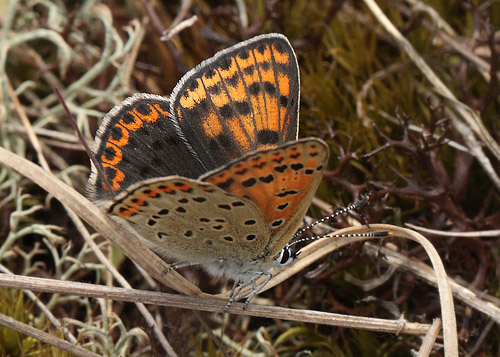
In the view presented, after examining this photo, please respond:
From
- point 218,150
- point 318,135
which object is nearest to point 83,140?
point 218,150

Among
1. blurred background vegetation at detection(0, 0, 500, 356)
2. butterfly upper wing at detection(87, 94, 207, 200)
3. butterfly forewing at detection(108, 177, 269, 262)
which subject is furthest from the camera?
blurred background vegetation at detection(0, 0, 500, 356)

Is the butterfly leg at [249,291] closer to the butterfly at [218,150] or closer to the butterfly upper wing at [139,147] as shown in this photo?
the butterfly at [218,150]

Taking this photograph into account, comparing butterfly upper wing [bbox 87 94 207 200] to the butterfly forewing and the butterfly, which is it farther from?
the butterfly forewing

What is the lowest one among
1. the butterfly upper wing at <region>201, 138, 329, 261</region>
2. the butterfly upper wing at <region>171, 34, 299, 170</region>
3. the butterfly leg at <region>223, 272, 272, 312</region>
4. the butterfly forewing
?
the butterfly leg at <region>223, 272, 272, 312</region>

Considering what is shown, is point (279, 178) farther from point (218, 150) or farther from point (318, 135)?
point (318, 135)

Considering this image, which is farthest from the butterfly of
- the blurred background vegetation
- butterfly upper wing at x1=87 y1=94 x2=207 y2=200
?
the blurred background vegetation

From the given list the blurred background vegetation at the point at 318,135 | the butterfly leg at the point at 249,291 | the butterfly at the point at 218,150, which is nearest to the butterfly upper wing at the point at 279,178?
the butterfly at the point at 218,150

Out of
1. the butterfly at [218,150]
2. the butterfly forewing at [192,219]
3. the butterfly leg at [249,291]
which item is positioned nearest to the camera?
the butterfly forewing at [192,219]

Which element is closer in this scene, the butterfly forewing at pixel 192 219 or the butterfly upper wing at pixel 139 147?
the butterfly forewing at pixel 192 219
